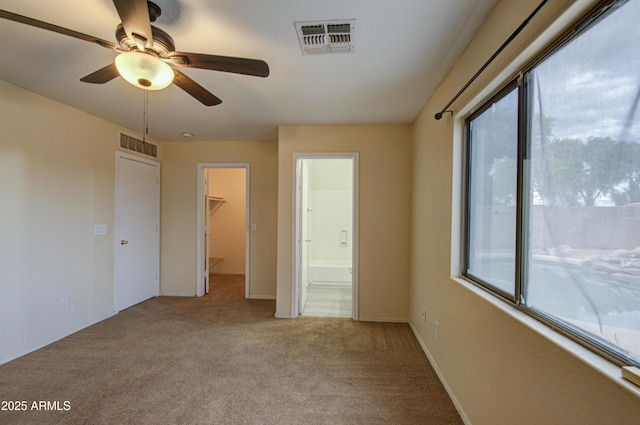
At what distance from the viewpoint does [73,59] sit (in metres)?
1.95

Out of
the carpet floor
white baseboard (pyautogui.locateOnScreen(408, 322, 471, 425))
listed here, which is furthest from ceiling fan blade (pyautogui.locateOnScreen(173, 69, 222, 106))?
white baseboard (pyautogui.locateOnScreen(408, 322, 471, 425))

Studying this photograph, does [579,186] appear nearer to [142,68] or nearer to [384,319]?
[142,68]

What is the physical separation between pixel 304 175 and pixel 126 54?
8.00ft

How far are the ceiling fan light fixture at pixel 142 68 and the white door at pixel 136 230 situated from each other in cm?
261

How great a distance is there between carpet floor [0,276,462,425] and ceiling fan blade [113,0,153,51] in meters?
2.23

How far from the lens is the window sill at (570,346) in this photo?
0.77 meters

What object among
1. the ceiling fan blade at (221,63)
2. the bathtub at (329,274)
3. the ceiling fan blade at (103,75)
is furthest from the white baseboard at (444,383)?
the ceiling fan blade at (103,75)

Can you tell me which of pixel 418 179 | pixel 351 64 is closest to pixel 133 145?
pixel 351 64

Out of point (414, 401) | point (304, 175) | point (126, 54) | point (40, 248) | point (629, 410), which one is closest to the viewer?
point (629, 410)

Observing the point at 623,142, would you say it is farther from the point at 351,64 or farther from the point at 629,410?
the point at 351,64

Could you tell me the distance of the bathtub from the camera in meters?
4.89

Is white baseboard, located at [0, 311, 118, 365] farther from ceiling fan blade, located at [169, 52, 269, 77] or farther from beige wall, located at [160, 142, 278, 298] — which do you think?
ceiling fan blade, located at [169, 52, 269, 77]

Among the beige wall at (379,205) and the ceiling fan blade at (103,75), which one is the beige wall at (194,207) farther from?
the ceiling fan blade at (103,75)

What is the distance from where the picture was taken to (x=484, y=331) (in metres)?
1.48
